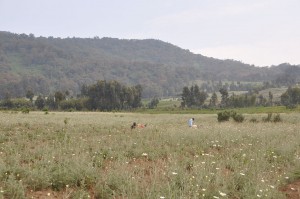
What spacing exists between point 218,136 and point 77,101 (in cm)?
11039

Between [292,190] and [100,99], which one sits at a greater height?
[100,99]

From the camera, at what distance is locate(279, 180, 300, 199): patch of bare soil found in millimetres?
9227

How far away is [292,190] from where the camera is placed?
9.71 metres

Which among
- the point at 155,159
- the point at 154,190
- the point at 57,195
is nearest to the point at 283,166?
the point at 155,159

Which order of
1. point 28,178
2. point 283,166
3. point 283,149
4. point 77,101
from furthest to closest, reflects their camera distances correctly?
point 77,101
point 283,149
point 283,166
point 28,178

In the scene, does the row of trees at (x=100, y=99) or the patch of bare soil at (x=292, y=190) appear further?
the row of trees at (x=100, y=99)

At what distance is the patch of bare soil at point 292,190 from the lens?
9.23 m

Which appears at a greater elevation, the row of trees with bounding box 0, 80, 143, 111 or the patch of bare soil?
the row of trees with bounding box 0, 80, 143, 111

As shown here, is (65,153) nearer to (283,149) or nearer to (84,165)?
(84,165)

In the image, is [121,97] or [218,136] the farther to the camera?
[121,97]

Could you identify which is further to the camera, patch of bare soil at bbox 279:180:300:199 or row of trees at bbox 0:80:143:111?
row of trees at bbox 0:80:143:111

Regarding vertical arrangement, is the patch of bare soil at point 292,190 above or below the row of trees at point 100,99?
below

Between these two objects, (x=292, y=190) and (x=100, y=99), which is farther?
(x=100, y=99)

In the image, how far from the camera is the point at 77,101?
124m
